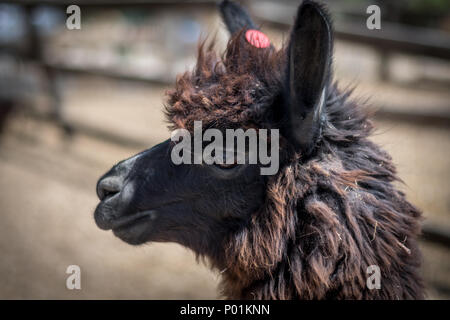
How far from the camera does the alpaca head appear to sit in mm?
1733

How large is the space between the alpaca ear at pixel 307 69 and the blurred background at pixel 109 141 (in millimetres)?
568

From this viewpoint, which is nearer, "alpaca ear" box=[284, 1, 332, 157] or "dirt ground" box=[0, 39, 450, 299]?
"alpaca ear" box=[284, 1, 332, 157]

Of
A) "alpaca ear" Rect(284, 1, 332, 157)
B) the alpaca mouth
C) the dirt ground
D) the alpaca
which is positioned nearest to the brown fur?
the alpaca

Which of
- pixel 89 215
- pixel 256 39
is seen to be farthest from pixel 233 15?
pixel 89 215

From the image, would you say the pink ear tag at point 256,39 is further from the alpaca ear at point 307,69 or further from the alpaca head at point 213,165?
the alpaca ear at point 307,69

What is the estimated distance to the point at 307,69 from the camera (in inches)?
60.4

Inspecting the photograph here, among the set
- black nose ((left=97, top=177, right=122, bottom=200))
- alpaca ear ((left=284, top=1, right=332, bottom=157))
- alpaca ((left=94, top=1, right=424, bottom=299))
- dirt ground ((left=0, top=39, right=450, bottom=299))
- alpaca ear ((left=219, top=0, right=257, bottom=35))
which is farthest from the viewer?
dirt ground ((left=0, top=39, right=450, bottom=299))

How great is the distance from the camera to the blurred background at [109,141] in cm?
366

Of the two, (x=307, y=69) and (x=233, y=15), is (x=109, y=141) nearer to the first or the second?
(x=233, y=15)

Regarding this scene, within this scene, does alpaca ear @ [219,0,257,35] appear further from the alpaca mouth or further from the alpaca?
the alpaca mouth

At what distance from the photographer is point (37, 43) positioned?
7.56 m

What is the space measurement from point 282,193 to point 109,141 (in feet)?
20.1

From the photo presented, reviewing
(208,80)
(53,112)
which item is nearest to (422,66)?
(53,112)

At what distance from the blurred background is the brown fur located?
14.3 inches
